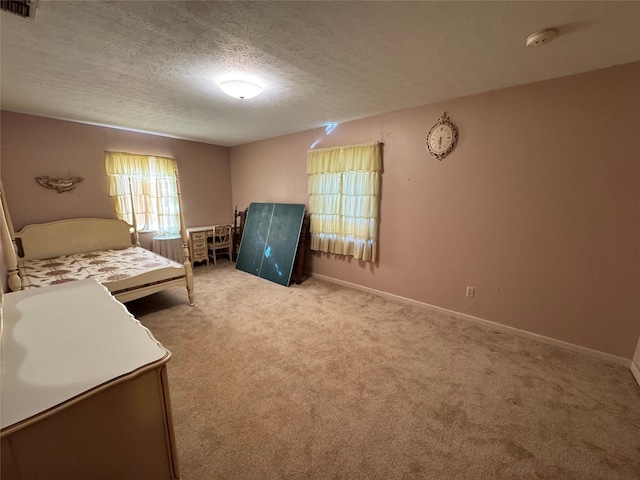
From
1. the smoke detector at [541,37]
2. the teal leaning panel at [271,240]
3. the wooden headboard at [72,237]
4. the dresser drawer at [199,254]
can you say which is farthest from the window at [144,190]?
the smoke detector at [541,37]

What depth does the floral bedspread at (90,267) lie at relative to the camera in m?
2.74

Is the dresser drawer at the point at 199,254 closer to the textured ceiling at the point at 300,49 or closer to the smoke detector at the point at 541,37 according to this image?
the textured ceiling at the point at 300,49

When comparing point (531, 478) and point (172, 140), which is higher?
point (172, 140)

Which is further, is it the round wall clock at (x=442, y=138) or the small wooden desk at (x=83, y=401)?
the round wall clock at (x=442, y=138)

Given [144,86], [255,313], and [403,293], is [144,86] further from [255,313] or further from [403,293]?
[403,293]

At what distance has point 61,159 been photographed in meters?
3.66

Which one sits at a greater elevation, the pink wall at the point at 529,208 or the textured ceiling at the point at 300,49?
the textured ceiling at the point at 300,49

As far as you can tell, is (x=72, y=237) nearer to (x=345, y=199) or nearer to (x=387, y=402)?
(x=345, y=199)

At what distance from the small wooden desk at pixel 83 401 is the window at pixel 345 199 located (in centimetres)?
285

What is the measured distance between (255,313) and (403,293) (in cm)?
187

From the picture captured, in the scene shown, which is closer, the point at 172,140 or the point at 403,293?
the point at 403,293

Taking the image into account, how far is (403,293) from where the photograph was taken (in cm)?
341

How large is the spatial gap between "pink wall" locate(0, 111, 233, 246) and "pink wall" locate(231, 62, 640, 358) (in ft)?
11.9

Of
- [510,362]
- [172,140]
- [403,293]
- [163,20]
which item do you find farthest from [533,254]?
[172,140]
